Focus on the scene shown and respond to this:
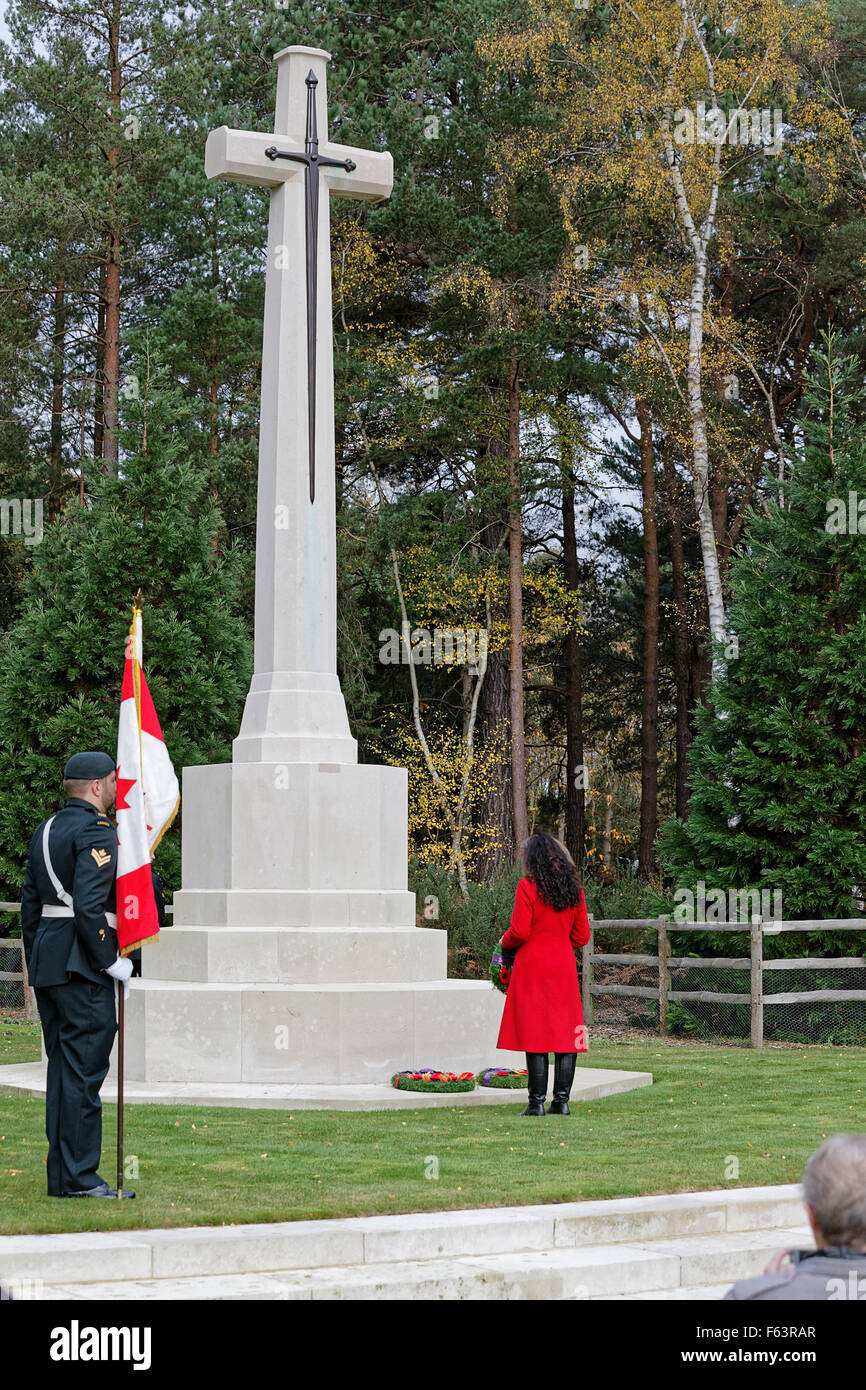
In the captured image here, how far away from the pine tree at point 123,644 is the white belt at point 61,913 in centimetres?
1339

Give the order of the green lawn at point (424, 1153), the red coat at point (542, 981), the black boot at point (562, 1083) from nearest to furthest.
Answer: the green lawn at point (424, 1153)
the red coat at point (542, 981)
the black boot at point (562, 1083)

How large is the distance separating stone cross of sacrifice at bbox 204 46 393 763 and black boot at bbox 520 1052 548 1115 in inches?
139

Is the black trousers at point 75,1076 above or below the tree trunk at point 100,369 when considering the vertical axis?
below

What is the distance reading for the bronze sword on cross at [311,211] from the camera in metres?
13.4

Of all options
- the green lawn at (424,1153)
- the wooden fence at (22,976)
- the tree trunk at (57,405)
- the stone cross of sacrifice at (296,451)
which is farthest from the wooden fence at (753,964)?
the tree trunk at (57,405)

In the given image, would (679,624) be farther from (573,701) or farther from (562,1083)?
(562,1083)

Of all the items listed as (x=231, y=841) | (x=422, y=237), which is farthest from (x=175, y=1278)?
(x=422, y=237)

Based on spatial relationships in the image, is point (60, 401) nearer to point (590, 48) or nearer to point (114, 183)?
point (114, 183)

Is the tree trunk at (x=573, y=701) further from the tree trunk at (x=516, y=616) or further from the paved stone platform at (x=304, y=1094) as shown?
the paved stone platform at (x=304, y=1094)

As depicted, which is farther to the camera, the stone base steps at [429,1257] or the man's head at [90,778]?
the man's head at [90,778]

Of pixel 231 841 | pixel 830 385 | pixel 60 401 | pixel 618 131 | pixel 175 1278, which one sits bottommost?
pixel 175 1278

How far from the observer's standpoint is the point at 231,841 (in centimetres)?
1259

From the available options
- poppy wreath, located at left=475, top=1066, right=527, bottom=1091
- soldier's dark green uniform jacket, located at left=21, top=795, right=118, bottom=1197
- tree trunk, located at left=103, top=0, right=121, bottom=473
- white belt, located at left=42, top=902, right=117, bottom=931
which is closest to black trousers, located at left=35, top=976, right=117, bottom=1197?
soldier's dark green uniform jacket, located at left=21, top=795, right=118, bottom=1197
